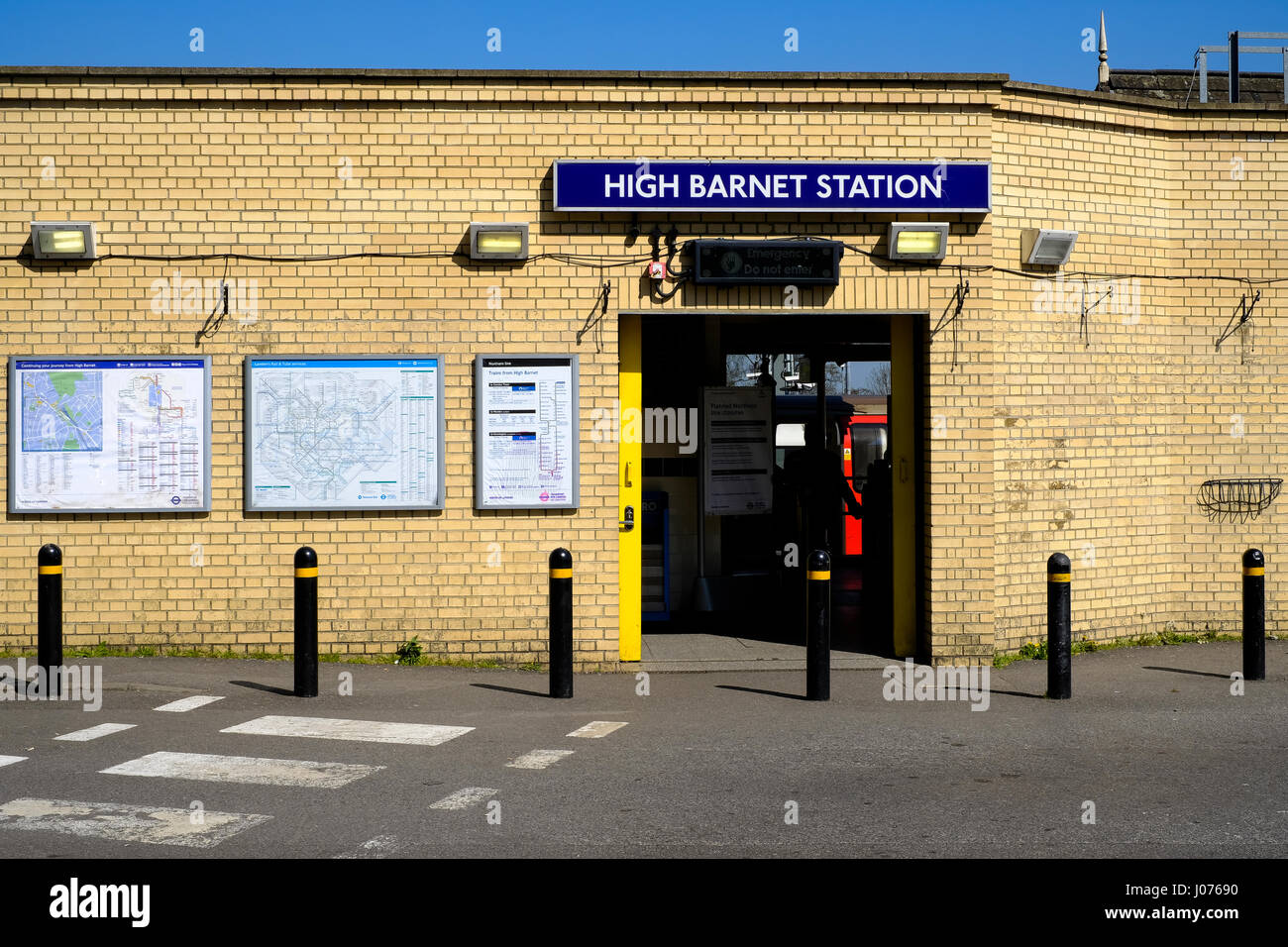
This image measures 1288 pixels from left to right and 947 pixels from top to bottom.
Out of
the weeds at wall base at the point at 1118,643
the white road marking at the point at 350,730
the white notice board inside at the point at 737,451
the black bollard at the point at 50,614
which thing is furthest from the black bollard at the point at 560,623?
the white notice board inside at the point at 737,451

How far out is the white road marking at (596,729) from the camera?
27.4ft

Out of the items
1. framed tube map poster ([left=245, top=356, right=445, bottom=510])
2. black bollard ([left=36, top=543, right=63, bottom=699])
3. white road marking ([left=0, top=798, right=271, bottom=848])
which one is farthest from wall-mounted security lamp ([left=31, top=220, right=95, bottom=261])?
white road marking ([left=0, top=798, right=271, bottom=848])

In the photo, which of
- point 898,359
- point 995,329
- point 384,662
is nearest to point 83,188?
point 384,662

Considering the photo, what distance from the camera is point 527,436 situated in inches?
428

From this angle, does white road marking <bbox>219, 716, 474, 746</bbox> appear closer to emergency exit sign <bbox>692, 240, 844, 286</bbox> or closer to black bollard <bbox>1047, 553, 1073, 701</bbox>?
black bollard <bbox>1047, 553, 1073, 701</bbox>

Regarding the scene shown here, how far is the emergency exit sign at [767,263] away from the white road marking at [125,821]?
603 centimetres

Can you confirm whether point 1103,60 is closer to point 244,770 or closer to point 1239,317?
point 1239,317

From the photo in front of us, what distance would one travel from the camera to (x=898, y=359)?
11.5m

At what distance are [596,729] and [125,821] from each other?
3186 millimetres

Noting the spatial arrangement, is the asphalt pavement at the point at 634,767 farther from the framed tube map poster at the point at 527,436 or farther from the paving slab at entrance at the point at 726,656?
the framed tube map poster at the point at 527,436

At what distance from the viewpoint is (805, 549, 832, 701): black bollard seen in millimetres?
9320

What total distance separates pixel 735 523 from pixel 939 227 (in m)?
4.45
